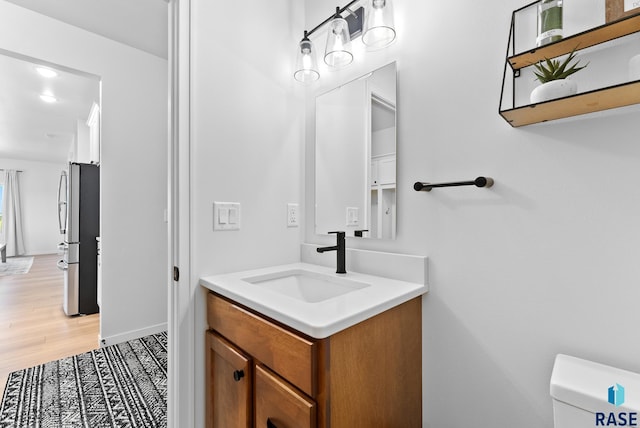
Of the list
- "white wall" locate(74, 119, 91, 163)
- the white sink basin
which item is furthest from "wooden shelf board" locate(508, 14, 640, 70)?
"white wall" locate(74, 119, 91, 163)

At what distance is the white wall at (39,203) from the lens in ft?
24.1

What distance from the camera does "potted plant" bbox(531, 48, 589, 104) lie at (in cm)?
72

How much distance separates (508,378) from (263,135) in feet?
4.43

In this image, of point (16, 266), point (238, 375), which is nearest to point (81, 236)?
point (238, 375)

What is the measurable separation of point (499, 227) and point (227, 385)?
1.08 meters

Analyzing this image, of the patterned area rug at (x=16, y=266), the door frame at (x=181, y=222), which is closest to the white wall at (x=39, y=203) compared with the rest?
the patterned area rug at (x=16, y=266)

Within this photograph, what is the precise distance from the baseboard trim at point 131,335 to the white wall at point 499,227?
2.58 m

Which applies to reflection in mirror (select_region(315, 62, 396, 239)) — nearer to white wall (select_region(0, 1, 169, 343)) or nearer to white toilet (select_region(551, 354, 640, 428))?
white toilet (select_region(551, 354, 640, 428))

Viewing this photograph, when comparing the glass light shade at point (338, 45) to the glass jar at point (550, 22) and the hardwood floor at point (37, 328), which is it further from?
the hardwood floor at point (37, 328)

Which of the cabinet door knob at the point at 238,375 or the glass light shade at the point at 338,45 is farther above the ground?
the glass light shade at the point at 338,45

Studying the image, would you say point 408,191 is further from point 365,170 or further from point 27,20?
point 27,20

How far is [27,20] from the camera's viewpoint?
7.02 feet

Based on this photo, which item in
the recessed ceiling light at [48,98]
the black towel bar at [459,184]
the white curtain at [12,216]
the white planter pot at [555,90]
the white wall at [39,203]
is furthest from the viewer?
the white wall at [39,203]

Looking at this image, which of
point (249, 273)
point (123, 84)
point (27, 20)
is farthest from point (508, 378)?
point (27, 20)
